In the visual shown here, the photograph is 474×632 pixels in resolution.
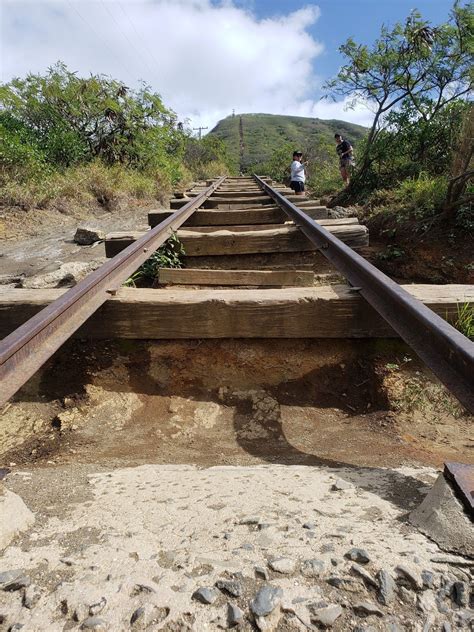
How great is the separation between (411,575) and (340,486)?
0.36 meters

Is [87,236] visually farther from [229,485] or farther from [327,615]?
[327,615]

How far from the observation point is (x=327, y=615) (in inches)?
26.3

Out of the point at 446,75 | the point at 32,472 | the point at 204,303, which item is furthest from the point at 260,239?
the point at 446,75

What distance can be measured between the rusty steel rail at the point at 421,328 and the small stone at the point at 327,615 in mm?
583

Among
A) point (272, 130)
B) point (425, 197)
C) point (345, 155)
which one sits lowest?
point (425, 197)

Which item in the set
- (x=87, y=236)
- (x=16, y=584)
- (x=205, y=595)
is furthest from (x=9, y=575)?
(x=87, y=236)

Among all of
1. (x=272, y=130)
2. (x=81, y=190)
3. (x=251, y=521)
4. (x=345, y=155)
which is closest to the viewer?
(x=251, y=521)

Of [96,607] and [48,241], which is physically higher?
[48,241]

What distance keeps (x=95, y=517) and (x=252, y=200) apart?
5.61 metres

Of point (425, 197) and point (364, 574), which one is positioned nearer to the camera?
point (364, 574)

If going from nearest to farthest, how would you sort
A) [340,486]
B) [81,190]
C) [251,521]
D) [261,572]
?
[261,572] → [251,521] → [340,486] → [81,190]

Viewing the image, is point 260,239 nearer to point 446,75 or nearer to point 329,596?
point 329,596

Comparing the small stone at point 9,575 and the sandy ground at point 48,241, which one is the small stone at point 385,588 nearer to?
A: the small stone at point 9,575

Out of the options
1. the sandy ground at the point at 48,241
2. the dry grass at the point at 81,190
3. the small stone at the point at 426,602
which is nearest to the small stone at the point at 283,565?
the small stone at the point at 426,602
